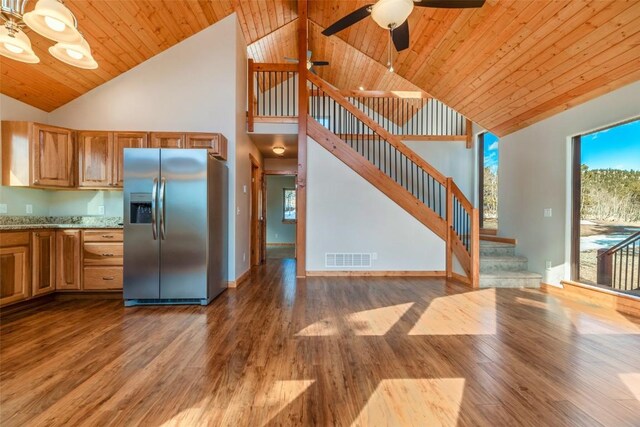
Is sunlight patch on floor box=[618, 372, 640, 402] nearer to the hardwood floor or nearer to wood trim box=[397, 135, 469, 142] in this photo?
the hardwood floor

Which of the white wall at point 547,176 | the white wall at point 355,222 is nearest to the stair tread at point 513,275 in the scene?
the white wall at point 547,176

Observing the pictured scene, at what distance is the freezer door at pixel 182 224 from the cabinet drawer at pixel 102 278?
762 mm

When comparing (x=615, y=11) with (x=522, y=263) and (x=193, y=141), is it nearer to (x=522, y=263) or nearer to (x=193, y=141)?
(x=522, y=263)

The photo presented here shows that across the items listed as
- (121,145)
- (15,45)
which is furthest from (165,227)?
(15,45)

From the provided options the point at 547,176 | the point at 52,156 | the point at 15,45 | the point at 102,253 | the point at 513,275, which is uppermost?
the point at 15,45

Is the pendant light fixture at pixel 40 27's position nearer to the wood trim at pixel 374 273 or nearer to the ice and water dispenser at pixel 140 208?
the ice and water dispenser at pixel 140 208

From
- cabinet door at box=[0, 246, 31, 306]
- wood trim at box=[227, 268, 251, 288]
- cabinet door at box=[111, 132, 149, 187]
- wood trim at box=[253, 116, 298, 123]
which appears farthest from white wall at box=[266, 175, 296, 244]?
cabinet door at box=[0, 246, 31, 306]

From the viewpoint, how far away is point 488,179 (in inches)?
239

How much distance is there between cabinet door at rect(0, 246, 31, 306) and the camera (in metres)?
2.97

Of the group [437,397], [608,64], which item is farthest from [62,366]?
[608,64]

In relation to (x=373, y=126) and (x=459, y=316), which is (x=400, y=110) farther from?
(x=459, y=316)

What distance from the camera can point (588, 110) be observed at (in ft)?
12.0

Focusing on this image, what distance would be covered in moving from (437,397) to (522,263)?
400 cm

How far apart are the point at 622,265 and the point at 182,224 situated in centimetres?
527
